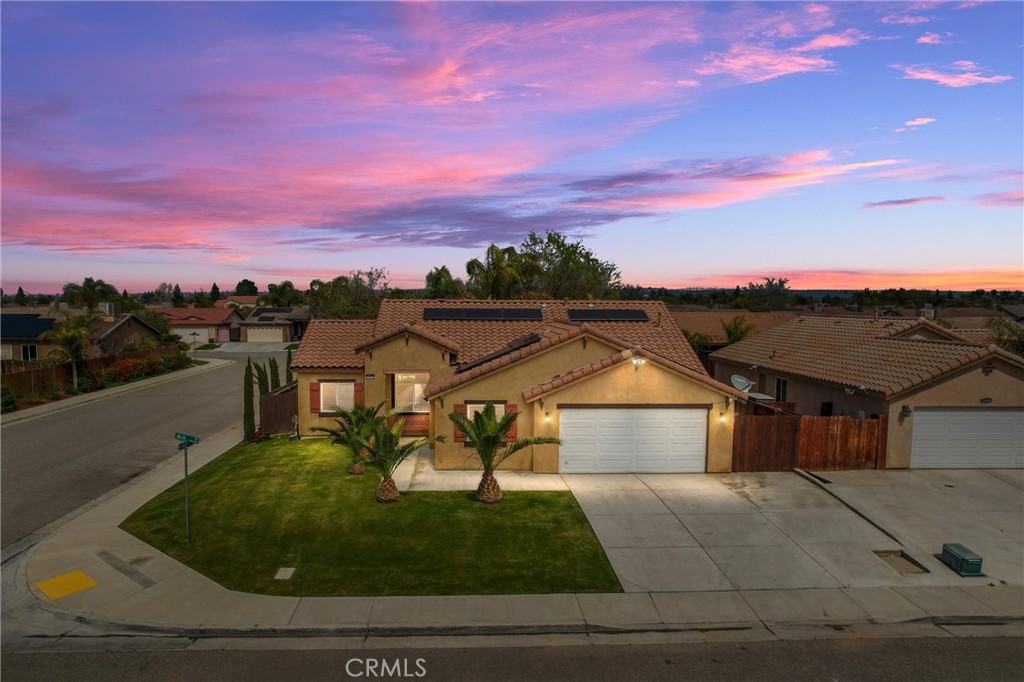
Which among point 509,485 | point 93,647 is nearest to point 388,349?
point 509,485

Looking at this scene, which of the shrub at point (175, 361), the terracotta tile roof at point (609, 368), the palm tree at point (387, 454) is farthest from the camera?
the shrub at point (175, 361)

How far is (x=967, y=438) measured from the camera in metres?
18.5

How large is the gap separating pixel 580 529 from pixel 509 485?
352cm

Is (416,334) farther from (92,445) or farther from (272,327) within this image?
(272,327)

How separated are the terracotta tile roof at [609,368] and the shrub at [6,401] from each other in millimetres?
26449

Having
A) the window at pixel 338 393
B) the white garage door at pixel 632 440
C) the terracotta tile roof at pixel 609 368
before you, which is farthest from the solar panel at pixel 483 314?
the white garage door at pixel 632 440

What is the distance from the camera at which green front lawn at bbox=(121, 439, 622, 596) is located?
11.3 meters

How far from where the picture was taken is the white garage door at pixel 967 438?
1842 centimetres

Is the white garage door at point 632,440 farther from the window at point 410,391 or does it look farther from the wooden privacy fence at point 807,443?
the window at point 410,391

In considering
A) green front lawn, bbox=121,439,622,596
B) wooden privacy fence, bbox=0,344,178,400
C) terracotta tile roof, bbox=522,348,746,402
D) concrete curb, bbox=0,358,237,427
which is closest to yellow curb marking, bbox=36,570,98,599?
green front lawn, bbox=121,439,622,596

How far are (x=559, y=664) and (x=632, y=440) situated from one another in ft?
32.3

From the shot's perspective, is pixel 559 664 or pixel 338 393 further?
pixel 338 393

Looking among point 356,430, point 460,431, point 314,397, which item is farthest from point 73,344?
point 460,431

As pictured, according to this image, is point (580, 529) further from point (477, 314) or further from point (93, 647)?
point (477, 314)
